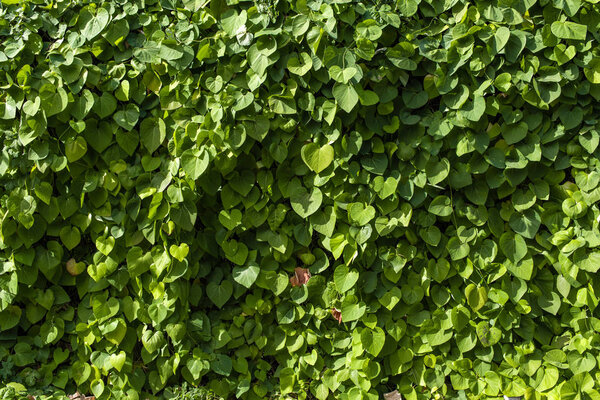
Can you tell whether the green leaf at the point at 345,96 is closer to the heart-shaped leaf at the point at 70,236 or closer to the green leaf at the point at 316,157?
the green leaf at the point at 316,157

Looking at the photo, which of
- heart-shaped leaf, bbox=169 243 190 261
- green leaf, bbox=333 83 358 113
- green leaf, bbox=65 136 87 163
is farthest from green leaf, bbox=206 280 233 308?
green leaf, bbox=333 83 358 113

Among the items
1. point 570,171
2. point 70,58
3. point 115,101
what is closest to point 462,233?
point 570,171

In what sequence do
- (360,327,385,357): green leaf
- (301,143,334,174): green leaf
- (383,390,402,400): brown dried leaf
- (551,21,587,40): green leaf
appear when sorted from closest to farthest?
(551,21,587,40): green leaf < (301,143,334,174): green leaf < (360,327,385,357): green leaf < (383,390,402,400): brown dried leaf

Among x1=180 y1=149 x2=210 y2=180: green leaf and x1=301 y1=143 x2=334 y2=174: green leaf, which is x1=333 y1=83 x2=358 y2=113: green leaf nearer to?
x1=301 y1=143 x2=334 y2=174: green leaf

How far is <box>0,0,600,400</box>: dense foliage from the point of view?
2154mm

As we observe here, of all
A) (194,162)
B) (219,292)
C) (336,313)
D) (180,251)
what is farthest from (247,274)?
(194,162)

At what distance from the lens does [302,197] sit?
2.28m

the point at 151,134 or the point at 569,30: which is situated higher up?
the point at 569,30

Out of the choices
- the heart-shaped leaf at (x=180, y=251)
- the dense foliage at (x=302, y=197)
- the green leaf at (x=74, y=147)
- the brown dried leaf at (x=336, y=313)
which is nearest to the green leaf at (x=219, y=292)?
the dense foliage at (x=302, y=197)

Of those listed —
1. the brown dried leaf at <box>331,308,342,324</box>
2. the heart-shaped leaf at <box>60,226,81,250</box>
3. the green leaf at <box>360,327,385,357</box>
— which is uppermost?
the heart-shaped leaf at <box>60,226,81,250</box>

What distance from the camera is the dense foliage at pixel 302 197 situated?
2.15 meters

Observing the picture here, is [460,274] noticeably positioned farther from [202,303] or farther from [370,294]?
[202,303]

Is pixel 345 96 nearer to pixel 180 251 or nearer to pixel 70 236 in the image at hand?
pixel 180 251

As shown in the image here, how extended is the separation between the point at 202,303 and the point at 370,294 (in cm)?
70
